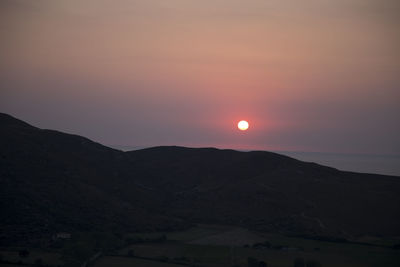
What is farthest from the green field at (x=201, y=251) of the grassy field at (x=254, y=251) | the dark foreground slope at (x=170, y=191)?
the dark foreground slope at (x=170, y=191)

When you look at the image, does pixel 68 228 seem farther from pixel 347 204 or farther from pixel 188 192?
pixel 347 204

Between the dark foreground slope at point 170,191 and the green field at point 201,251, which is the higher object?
the dark foreground slope at point 170,191

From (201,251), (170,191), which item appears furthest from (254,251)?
(170,191)

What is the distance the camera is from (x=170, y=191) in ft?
294

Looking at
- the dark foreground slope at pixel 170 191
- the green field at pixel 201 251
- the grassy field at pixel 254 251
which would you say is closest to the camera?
the green field at pixel 201 251

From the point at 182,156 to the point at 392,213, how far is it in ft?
133

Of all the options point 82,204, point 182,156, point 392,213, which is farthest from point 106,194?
point 392,213

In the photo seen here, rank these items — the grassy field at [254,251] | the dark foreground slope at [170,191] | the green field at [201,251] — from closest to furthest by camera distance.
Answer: the green field at [201,251], the grassy field at [254,251], the dark foreground slope at [170,191]

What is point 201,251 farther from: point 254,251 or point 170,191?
point 170,191

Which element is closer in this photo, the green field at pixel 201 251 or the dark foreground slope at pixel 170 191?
the green field at pixel 201 251

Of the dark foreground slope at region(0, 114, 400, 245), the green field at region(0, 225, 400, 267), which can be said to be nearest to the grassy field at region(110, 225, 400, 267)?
the green field at region(0, 225, 400, 267)

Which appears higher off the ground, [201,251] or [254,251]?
[254,251]

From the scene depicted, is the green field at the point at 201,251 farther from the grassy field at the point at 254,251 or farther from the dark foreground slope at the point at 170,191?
the dark foreground slope at the point at 170,191

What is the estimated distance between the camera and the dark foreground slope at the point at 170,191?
2689 inches
